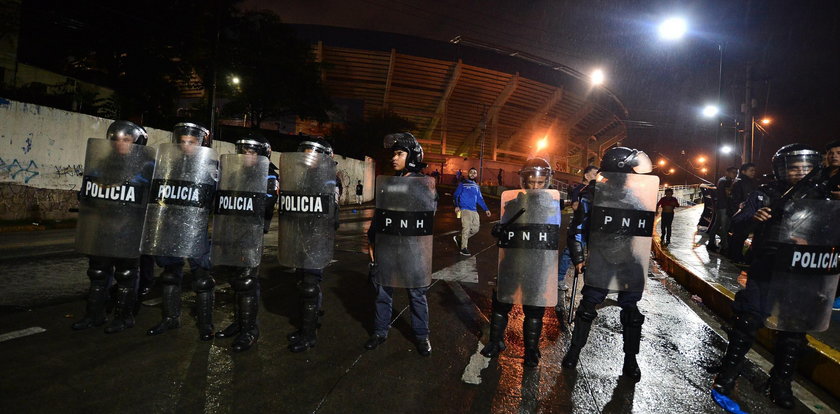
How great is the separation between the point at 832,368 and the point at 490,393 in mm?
2855

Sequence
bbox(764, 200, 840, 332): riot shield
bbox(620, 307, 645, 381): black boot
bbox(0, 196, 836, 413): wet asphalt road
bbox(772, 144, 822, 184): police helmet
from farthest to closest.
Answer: bbox(620, 307, 645, 381): black boot, bbox(772, 144, 822, 184): police helmet, bbox(764, 200, 840, 332): riot shield, bbox(0, 196, 836, 413): wet asphalt road

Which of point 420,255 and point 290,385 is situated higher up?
point 420,255

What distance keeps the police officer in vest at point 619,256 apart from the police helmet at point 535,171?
426 mm

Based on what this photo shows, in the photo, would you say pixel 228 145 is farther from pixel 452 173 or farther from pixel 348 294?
pixel 452 173

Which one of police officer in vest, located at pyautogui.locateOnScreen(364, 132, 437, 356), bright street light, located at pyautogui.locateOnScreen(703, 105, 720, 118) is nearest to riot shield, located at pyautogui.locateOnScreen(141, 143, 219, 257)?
police officer in vest, located at pyautogui.locateOnScreen(364, 132, 437, 356)

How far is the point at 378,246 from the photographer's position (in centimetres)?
367

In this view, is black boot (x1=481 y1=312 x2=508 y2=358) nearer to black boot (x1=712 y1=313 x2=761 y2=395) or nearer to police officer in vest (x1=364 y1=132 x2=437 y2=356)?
police officer in vest (x1=364 y1=132 x2=437 y2=356)

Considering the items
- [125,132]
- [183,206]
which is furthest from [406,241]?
[125,132]

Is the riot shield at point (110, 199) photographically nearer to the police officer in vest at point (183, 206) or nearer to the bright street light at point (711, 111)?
the police officer in vest at point (183, 206)

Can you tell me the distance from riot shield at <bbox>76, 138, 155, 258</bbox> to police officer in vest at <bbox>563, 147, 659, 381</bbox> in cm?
407

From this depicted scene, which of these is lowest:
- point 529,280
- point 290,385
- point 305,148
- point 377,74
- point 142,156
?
point 290,385

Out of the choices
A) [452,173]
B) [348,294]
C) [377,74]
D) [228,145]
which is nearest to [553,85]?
[452,173]

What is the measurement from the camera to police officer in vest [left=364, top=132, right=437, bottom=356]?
11.7 feet

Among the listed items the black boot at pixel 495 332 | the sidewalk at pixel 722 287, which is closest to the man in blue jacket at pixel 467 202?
the sidewalk at pixel 722 287
